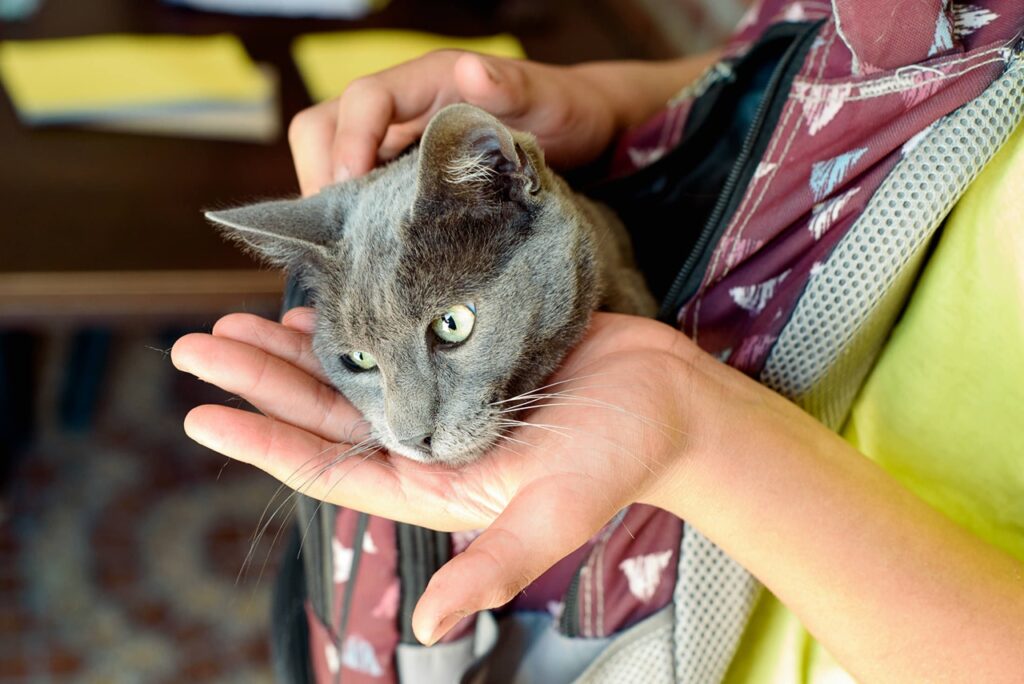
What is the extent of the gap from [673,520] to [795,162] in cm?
40

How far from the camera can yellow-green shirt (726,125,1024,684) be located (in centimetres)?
83

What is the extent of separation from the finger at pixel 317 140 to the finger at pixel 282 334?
0.67 ft

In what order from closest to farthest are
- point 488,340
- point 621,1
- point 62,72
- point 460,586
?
1. point 460,586
2. point 488,340
3. point 62,72
4. point 621,1

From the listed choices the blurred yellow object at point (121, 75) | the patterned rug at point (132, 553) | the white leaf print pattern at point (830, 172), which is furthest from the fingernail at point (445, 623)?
the blurred yellow object at point (121, 75)

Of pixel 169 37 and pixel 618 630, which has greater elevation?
pixel 169 37

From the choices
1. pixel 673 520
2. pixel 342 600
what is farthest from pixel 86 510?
pixel 673 520

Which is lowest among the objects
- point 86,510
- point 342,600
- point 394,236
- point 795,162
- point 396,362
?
point 86,510

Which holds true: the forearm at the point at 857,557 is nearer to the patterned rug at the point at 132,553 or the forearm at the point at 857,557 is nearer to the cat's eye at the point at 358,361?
the cat's eye at the point at 358,361

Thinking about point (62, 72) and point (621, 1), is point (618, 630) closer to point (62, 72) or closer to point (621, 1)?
point (62, 72)

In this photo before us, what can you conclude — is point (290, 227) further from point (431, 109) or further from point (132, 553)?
point (132, 553)

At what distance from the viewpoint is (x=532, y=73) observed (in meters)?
1.15

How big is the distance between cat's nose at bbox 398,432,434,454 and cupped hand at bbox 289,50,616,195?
38cm

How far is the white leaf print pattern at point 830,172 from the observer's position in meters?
0.86

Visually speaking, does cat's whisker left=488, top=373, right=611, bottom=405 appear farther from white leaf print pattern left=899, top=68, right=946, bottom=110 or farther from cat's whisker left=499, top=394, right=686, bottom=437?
white leaf print pattern left=899, top=68, right=946, bottom=110
